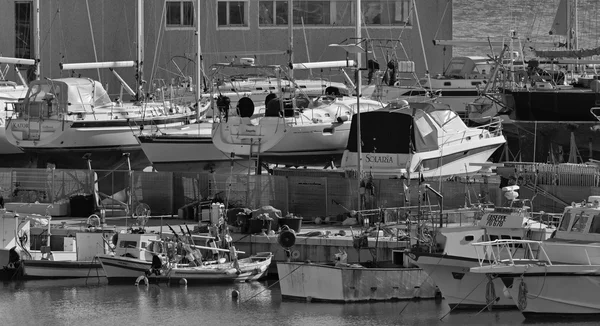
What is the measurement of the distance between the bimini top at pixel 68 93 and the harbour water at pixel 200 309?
11650 millimetres

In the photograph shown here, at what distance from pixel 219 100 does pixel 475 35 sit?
24396 mm

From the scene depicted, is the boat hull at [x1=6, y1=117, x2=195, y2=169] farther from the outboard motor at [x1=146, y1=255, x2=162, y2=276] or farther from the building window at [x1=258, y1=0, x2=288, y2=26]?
the building window at [x1=258, y1=0, x2=288, y2=26]

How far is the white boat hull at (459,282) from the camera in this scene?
104 feet

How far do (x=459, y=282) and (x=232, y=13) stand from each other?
30173 mm

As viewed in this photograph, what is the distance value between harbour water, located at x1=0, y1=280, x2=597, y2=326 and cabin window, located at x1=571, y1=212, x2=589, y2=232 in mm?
1761

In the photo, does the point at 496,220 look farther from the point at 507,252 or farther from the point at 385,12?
the point at 385,12

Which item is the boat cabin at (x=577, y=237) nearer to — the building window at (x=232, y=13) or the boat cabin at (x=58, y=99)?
the boat cabin at (x=58, y=99)

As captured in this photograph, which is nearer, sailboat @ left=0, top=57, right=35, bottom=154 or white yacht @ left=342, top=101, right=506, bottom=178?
white yacht @ left=342, top=101, right=506, bottom=178

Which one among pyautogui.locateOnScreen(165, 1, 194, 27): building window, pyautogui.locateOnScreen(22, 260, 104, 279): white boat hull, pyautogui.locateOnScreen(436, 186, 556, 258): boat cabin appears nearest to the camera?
pyautogui.locateOnScreen(436, 186, 556, 258): boat cabin

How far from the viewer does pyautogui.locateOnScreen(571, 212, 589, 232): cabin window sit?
3094 cm

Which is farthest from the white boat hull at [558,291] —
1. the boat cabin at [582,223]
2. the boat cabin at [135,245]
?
the boat cabin at [135,245]

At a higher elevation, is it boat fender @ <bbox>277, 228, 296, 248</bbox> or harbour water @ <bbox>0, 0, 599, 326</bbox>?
boat fender @ <bbox>277, 228, 296, 248</bbox>

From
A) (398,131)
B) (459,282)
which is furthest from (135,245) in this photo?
A: (398,131)

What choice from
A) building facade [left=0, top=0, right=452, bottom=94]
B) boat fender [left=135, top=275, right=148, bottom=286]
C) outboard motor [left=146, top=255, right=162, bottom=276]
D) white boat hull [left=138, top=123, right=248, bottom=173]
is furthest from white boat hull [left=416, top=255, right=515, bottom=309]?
building facade [left=0, top=0, right=452, bottom=94]
